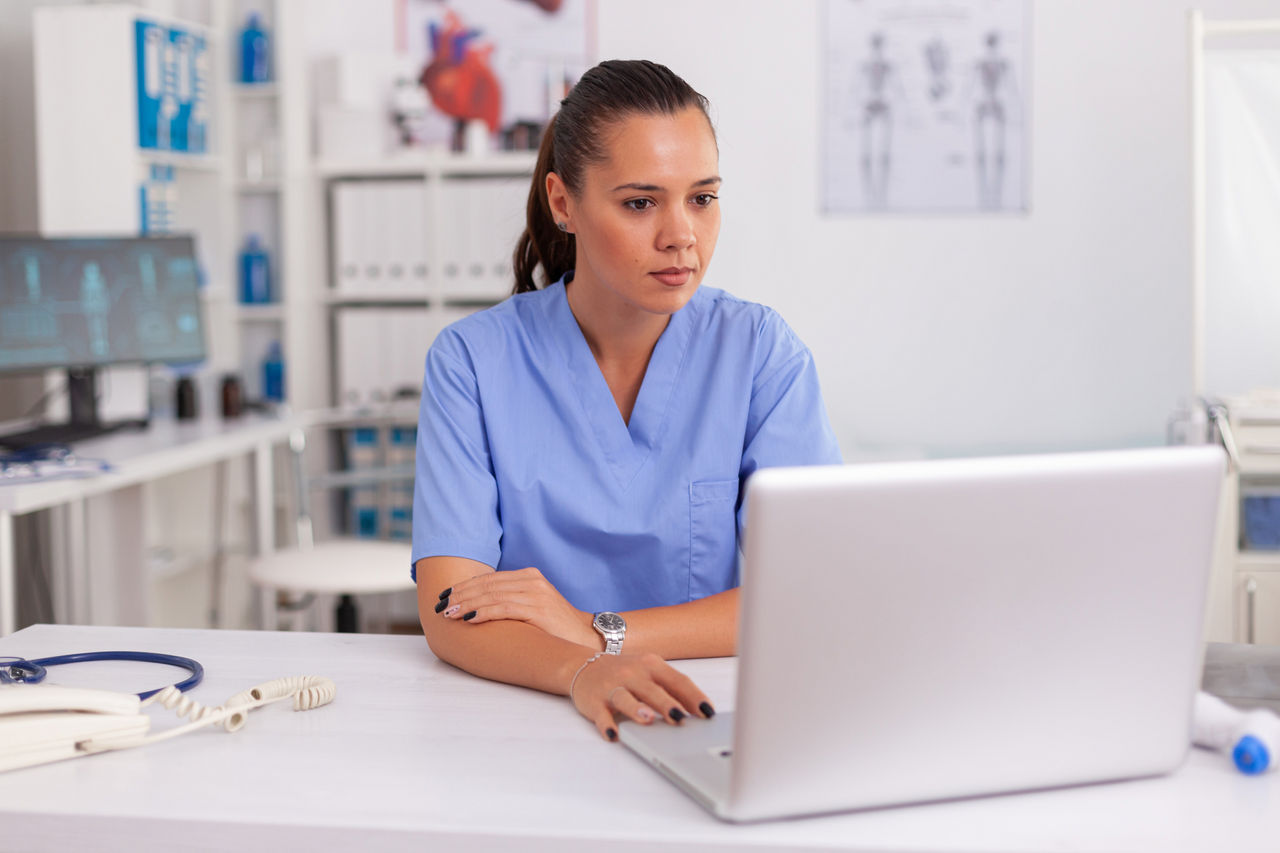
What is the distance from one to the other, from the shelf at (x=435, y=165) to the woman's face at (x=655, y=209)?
229 cm

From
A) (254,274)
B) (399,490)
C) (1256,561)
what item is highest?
(254,274)

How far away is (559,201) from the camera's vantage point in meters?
1.46

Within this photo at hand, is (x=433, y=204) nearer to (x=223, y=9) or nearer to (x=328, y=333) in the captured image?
(x=328, y=333)

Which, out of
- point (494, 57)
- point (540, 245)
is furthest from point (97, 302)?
point (540, 245)

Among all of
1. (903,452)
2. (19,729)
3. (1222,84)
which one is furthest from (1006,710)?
(903,452)

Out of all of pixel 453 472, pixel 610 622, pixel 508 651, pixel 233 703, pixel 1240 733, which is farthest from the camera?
pixel 453 472

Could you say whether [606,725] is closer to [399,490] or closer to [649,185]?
[649,185]

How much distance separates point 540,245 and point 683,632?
61 cm

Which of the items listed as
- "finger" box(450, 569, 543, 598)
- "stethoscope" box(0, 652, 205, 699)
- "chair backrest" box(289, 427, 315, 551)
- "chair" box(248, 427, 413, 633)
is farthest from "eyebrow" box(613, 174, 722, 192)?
"chair backrest" box(289, 427, 315, 551)

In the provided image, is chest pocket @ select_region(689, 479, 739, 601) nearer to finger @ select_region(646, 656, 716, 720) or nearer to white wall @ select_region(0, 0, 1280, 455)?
finger @ select_region(646, 656, 716, 720)

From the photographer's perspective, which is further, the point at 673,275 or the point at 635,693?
the point at 673,275

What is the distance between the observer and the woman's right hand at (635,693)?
0.95m

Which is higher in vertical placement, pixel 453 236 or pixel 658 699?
pixel 453 236

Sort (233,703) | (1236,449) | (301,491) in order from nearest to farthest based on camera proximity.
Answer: (233,703), (1236,449), (301,491)
